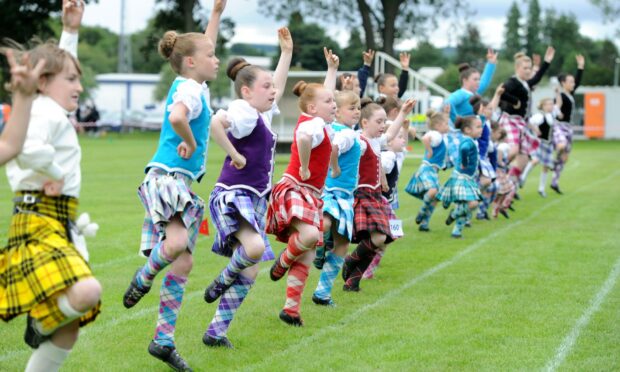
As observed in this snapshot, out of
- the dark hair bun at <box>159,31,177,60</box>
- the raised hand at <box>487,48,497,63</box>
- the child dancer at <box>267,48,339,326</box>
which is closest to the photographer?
the dark hair bun at <box>159,31,177,60</box>

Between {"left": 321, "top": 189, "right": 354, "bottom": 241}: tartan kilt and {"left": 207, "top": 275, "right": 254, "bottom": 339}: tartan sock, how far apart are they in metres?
1.63

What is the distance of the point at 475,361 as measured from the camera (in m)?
6.44

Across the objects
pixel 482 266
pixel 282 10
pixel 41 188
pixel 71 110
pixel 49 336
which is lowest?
pixel 482 266

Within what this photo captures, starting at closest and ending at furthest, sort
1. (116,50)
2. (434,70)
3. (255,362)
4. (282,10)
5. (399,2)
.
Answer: (255,362) < (399,2) < (282,10) < (434,70) < (116,50)

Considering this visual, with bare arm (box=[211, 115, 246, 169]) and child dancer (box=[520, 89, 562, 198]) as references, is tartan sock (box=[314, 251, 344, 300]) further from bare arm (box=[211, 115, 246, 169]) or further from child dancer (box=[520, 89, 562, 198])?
child dancer (box=[520, 89, 562, 198])

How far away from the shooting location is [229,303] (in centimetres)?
683

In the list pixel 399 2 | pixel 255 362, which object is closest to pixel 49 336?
pixel 255 362

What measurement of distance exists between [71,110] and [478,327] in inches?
149

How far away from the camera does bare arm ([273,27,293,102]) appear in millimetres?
7550

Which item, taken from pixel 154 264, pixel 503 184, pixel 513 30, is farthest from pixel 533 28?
pixel 154 264

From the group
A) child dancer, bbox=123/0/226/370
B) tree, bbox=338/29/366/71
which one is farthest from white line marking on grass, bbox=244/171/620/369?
tree, bbox=338/29/366/71

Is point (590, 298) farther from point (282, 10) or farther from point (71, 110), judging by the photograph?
point (282, 10)

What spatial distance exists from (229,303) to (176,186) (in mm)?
1065

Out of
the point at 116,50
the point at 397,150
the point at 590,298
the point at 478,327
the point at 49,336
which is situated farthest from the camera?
the point at 116,50
